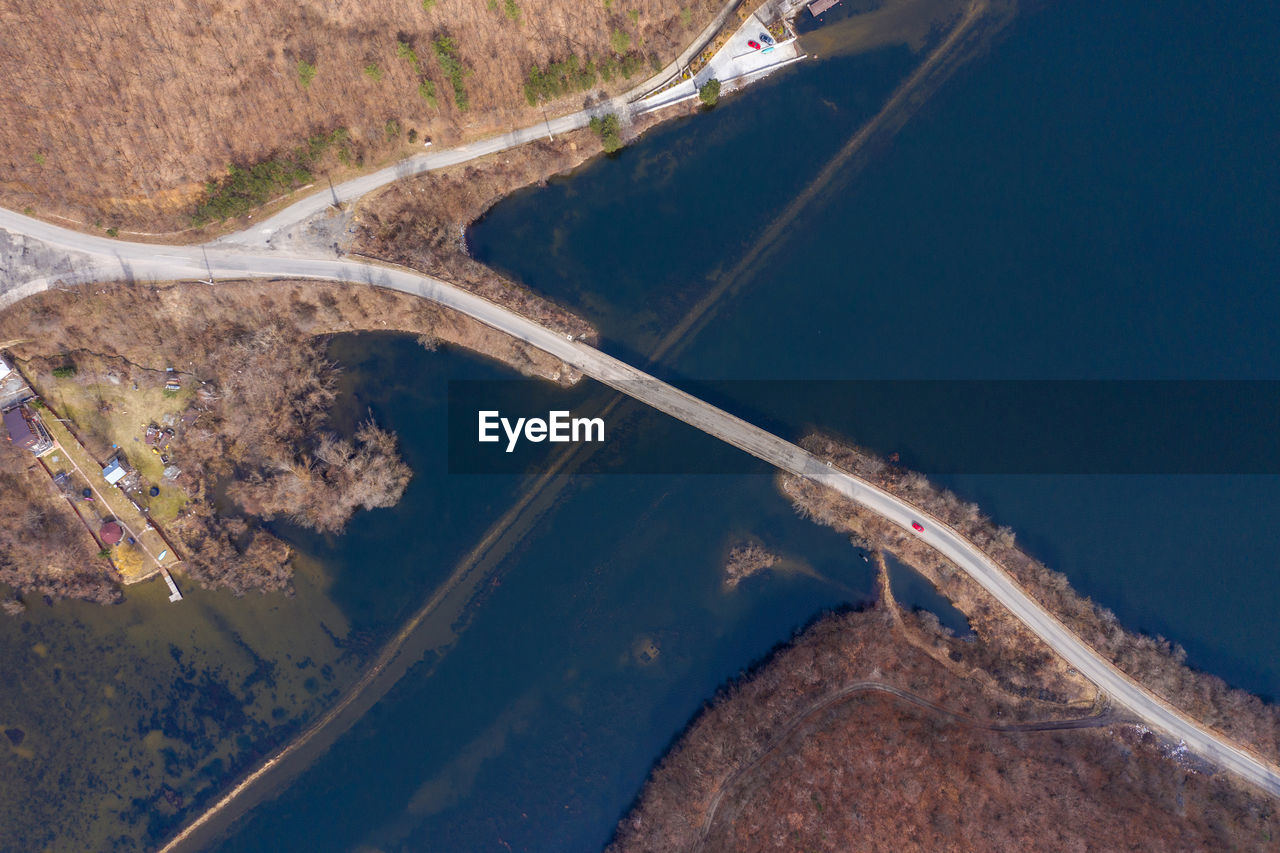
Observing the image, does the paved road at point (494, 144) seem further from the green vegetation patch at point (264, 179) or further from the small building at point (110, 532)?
the small building at point (110, 532)

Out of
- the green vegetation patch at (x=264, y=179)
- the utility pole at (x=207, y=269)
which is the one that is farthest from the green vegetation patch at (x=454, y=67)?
the utility pole at (x=207, y=269)

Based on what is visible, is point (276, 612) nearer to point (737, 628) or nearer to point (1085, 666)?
point (737, 628)

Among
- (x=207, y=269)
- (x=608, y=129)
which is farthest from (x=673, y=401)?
(x=207, y=269)

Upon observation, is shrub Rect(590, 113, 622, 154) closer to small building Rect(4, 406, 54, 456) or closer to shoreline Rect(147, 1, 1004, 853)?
shoreline Rect(147, 1, 1004, 853)

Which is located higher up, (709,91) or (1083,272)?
(709,91)

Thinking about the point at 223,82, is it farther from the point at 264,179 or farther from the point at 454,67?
the point at 454,67

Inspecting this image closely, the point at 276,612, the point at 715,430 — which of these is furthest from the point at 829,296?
the point at 276,612
